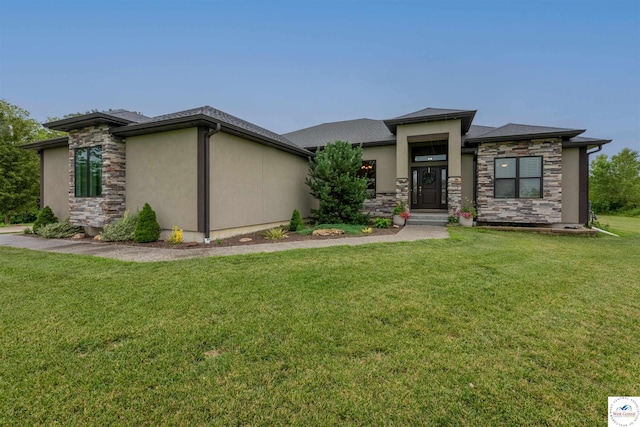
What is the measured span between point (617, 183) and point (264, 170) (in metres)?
34.2

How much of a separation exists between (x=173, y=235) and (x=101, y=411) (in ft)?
21.1

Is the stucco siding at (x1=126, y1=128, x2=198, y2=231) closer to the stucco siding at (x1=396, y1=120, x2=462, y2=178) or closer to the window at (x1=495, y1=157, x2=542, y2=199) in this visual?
the stucco siding at (x1=396, y1=120, x2=462, y2=178)

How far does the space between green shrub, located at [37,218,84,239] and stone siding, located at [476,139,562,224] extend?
1406cm

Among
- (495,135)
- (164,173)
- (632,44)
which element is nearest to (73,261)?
(164,173)

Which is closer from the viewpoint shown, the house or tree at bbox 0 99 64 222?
the house

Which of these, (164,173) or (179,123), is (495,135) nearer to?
(179,123)

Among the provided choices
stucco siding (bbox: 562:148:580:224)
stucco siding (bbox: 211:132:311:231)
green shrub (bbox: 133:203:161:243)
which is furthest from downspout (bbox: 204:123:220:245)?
stucco siding (bbox: 562:148:580:224)

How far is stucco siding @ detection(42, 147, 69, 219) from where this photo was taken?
10.4 m

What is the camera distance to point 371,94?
108 ft

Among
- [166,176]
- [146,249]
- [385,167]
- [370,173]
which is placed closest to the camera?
[146,249]

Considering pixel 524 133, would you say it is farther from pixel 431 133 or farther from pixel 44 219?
pixel 44 219

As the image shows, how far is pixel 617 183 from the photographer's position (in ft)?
87.3

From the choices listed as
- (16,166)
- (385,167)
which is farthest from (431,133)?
(16,166)

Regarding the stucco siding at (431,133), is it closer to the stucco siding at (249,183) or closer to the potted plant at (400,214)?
the potted plant at (400,214)
